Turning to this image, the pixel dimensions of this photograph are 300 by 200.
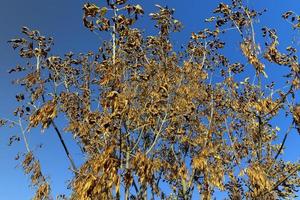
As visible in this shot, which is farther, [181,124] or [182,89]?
[181,124]

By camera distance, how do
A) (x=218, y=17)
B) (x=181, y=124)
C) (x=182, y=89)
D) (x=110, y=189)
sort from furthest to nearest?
(x=181, y=124) → (x=182, y=89) → (x=218, y=17) → (x=110, y=189)

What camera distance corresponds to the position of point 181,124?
15.4m

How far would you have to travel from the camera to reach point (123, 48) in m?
10.9

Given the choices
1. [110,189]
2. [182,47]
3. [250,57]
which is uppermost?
[182,47]

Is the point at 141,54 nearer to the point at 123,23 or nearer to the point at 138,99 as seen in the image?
the point at 138,99

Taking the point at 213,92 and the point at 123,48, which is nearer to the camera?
the point at 123,48

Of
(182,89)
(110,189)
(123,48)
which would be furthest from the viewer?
(182,89)

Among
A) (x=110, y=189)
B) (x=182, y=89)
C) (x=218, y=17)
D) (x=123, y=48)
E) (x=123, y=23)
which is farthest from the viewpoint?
(x=182, y=89)

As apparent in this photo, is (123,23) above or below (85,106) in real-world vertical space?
below

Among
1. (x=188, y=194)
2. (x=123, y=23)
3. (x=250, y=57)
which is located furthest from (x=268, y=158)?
(x=123, y=23)

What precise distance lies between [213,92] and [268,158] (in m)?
3.11

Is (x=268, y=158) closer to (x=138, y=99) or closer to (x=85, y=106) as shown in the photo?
(x=138, y=99)

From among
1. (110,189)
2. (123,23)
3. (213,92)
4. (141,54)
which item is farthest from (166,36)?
(110,189)

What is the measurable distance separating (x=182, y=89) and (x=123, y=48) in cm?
401
